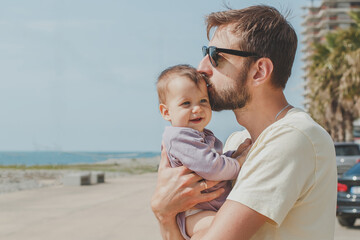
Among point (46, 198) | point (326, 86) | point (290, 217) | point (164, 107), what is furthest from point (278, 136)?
point (326, 86)

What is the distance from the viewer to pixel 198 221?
2447 mm

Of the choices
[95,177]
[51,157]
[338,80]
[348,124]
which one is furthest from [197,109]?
[51,157]

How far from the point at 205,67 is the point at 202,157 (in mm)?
447

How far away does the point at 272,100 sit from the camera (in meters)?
2.52

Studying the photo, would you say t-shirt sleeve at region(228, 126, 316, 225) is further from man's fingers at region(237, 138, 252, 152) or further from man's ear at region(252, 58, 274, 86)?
man's fingers at region(237, 138, 252, 152)

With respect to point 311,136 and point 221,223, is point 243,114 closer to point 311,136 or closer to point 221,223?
point 311,136

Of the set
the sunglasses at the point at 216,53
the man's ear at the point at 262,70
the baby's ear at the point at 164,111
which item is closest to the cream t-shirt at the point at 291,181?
the man's ear at the point at 262,70

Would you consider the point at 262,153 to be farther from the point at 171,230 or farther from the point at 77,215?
the point at 77,215

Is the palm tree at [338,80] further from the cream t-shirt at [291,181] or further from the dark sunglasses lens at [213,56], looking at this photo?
the cream t-shirt at [291,181]

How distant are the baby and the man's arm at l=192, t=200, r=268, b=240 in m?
0.35

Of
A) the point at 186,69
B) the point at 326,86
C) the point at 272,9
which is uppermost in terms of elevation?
the point at 272,9

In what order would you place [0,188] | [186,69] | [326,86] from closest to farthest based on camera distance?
[186,69]
[0,188]
[326,86]

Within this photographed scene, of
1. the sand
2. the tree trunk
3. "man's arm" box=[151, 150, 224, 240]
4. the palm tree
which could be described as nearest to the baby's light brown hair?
"man's arm" box=[151, 150, 224, 240]

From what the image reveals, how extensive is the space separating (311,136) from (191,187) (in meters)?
0.62
